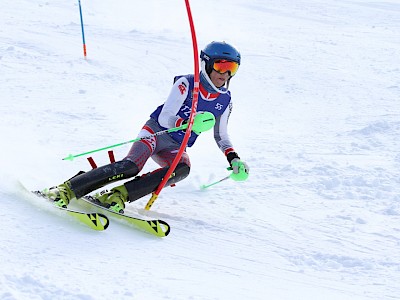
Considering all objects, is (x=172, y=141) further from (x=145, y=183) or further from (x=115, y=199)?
(x=115, y=199)

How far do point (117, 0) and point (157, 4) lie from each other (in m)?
1.29

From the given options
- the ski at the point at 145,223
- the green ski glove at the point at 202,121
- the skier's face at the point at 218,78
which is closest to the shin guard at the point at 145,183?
the ski at the point at 145,223

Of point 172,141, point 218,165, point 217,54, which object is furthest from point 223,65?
point 218,165

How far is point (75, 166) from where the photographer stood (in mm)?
6145

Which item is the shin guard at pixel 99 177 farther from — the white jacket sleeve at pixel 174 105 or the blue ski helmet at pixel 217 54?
the blue ski helmet at pixel 217 54

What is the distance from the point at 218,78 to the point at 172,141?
689 mm

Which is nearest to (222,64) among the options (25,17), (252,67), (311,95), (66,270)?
(66,270)

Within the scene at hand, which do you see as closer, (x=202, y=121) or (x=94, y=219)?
(x=94, y=219)

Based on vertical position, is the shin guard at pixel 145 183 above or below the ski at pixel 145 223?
above

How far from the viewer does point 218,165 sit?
6.82 m

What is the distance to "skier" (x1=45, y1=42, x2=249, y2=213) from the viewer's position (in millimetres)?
4773

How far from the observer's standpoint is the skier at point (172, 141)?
4.77 metres

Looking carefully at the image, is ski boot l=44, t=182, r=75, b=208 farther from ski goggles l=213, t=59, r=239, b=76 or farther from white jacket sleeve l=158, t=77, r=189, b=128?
ski goggles l=213, t=59, r=239, b=76

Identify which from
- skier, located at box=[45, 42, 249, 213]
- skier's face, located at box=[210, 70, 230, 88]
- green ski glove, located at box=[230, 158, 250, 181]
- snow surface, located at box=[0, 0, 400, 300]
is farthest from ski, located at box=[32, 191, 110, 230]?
skier's face, located at box=[210, 70, 230, 88]
